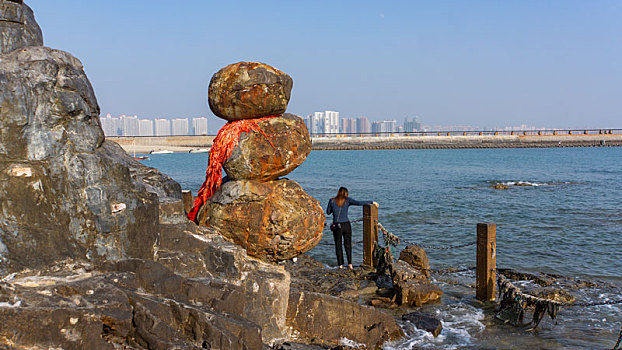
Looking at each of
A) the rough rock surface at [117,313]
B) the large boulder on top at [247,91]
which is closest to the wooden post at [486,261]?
the large boulder on top at [247,91]

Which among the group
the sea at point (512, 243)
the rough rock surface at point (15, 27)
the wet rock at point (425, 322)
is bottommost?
the sea at point (512, 243)

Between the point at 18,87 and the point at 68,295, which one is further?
the point at 18,87

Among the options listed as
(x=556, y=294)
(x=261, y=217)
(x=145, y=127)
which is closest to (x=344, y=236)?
(x=261, y=217)

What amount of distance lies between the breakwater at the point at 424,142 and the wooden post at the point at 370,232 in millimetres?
80004

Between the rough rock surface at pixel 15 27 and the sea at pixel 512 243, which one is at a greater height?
the rough rock surface at pixel 15 27

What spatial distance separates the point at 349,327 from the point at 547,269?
314 inches

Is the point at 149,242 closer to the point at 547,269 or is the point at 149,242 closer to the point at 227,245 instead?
the point at 227,245

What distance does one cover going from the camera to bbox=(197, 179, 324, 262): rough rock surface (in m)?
8.70

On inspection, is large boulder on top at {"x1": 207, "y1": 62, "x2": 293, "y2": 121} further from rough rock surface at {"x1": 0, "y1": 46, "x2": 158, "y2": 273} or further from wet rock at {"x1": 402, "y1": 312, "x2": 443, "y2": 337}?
wet rock at {"x1": 402, "y1": 312, "x2": 443, "y2": 337}

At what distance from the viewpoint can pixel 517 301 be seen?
9078 mm

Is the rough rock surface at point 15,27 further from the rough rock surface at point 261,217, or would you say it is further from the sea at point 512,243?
the sea at point 512,243

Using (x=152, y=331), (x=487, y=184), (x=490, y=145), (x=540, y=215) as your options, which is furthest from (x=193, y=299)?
(x=490, y=145)

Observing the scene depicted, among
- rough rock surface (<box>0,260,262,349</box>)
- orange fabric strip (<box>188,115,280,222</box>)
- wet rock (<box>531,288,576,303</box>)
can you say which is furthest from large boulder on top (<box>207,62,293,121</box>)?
wet rock (<box>531,288,576,303</box>)

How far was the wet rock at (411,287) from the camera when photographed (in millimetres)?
10172
